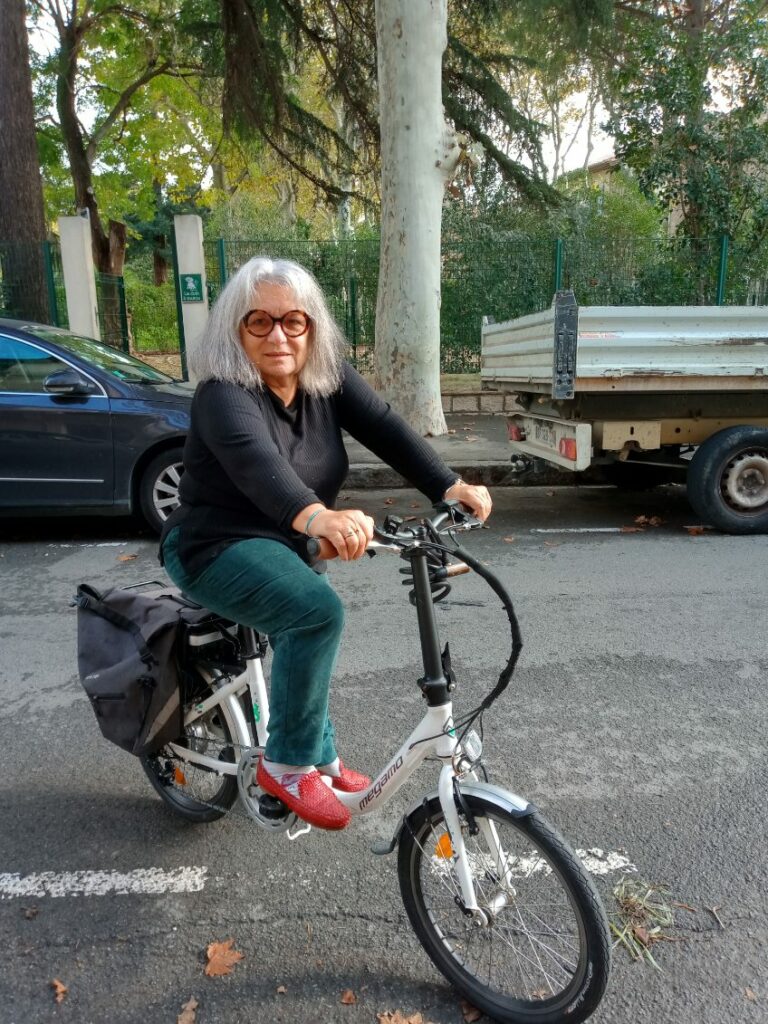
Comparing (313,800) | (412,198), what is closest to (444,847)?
(313,800)

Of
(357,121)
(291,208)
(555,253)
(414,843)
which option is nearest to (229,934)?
(414,843)

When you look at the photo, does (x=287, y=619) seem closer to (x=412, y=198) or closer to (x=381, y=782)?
(x=381, y=782)

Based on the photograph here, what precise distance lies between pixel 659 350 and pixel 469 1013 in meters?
5.24

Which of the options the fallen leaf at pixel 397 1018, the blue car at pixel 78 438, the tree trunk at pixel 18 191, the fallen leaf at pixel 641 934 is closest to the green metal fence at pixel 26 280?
the tree trunk at pixel 18 191

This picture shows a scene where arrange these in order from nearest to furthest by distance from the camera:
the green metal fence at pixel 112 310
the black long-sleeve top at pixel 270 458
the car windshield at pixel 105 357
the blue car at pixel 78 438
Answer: the black long-sleeve top at pixel 270 458
the blue car at pixel 78 438
the car windshield at pixel 105 357
the green metal fence at pixel 112 310

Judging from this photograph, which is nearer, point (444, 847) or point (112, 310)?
point (444, 847)

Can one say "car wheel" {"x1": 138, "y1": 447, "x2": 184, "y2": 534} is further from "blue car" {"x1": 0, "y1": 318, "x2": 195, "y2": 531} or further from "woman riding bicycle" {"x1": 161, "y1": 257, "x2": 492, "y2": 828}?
"woman riding bicycle" {"x1": 161, "y1": 257, "x2": 492, "y2": 828}

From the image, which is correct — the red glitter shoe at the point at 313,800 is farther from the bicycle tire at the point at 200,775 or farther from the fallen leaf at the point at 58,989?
the fallen leaf at the point at 58,989

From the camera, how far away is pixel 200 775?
2.72 metres

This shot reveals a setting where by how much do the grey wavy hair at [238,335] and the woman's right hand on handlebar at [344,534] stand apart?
574 mm

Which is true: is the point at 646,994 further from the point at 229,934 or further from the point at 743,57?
the point at 743,57

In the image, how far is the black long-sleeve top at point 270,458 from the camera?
1.97 meters

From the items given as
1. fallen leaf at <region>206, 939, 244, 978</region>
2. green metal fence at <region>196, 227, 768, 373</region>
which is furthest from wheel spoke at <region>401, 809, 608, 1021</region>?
green metal fence at <region>196, 227, 768, 373</region>

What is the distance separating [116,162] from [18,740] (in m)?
23.6
